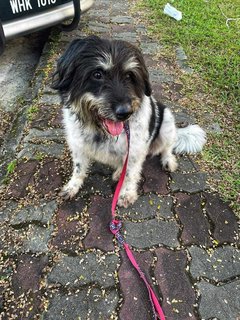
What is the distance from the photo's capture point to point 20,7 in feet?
14.2

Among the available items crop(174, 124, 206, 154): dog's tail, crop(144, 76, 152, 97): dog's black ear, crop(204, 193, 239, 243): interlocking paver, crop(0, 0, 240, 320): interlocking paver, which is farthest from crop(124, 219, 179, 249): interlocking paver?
crop(144, 76, 152, 97): dog's black ear

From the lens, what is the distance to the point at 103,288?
2.49m

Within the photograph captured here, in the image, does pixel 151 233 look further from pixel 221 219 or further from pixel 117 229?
pixel 221 219

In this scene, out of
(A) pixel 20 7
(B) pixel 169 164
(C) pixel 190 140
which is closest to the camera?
(B) pixel 169 164

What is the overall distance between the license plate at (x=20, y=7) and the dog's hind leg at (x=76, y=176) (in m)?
2.36

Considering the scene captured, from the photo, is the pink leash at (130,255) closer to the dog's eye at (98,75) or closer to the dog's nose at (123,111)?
the dog's nose at (123,111)

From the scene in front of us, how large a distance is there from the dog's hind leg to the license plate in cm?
236

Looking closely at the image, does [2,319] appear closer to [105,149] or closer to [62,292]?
[62,292]

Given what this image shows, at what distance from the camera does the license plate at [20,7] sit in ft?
13.7

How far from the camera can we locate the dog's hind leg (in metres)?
3.13

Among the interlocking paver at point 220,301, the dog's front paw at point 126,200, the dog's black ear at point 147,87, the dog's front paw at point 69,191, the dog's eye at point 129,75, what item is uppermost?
the dog's eye at point 129,75

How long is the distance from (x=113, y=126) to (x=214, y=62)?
3.30 metres

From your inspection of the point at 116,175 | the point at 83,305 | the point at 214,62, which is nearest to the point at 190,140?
the point at 116,175

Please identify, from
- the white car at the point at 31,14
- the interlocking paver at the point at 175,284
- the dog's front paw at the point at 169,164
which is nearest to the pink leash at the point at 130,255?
the interlocking paver at the point at 175,284
